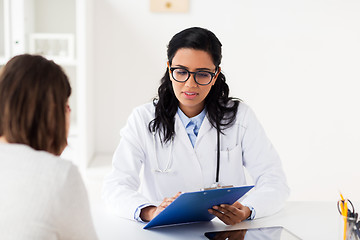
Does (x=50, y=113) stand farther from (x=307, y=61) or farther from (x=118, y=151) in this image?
(x=307, y=61)

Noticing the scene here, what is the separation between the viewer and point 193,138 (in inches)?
84.2

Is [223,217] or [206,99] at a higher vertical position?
[206,99]

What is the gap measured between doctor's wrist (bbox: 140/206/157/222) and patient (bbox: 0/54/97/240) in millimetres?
482

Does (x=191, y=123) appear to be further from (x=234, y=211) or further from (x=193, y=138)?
(x=234, y=211)

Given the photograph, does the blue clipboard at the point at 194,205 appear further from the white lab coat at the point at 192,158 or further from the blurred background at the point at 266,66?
the blurred background at the point at 266,66

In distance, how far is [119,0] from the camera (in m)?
3.55

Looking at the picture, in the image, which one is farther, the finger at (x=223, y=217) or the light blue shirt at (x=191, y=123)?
the light blue shirt at (x=191, y=123)

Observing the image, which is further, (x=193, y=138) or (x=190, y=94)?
(x=193, y=138)

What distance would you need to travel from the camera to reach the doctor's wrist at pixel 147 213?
1.66 m

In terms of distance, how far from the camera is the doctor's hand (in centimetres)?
161

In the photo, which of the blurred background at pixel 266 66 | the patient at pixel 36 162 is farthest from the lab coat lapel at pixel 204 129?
the blurred background at pixel 266 66

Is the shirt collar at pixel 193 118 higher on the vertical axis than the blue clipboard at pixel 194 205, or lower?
higher

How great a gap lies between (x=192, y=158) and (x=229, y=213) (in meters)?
0.48

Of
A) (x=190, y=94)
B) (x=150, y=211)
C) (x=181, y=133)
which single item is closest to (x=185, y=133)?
(x=181, y=133)
